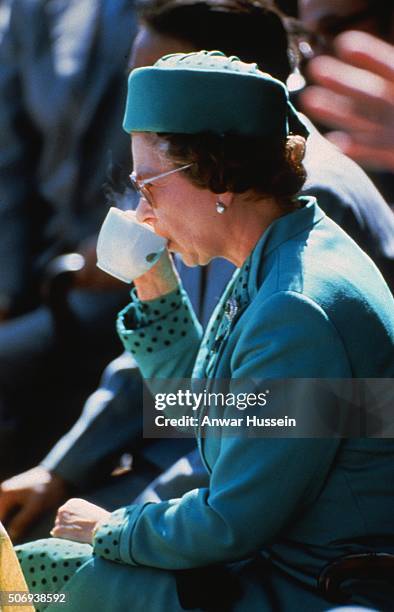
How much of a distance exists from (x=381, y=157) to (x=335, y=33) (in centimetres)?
158

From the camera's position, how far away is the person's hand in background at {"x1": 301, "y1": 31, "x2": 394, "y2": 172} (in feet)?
4.59

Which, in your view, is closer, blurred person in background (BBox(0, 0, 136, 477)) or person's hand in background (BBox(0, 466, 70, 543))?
person's hand in background (BBox(0, 466, 70, 543))

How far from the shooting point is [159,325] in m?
2.40

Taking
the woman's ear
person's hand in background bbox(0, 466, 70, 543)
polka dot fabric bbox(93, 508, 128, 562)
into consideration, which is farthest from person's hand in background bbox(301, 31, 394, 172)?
person's hand in background bbox(0, 466, 70, 543)

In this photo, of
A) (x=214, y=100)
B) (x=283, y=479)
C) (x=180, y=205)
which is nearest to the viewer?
(x=283, y=479)

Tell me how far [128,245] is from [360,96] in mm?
977

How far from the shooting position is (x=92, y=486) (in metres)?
2.83

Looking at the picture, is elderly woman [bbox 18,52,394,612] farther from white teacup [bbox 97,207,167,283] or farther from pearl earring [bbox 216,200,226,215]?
white teacup [bbox 97,207,167,283]

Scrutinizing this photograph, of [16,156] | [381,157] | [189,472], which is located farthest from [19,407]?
[381,157]

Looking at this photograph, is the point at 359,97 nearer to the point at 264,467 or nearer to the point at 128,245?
the point at 264,467

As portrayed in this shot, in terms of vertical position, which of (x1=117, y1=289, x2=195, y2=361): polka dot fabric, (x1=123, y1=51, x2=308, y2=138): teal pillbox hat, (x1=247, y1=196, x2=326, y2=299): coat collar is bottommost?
(x1=117, y1=289, x2=195, y2=361): polka dot fabric

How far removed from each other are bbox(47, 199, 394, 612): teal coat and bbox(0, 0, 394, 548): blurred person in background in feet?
1.50

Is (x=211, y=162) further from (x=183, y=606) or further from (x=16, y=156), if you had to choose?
(x=16, y=156)

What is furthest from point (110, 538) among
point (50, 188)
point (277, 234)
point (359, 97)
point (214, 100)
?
point (50, 188)
